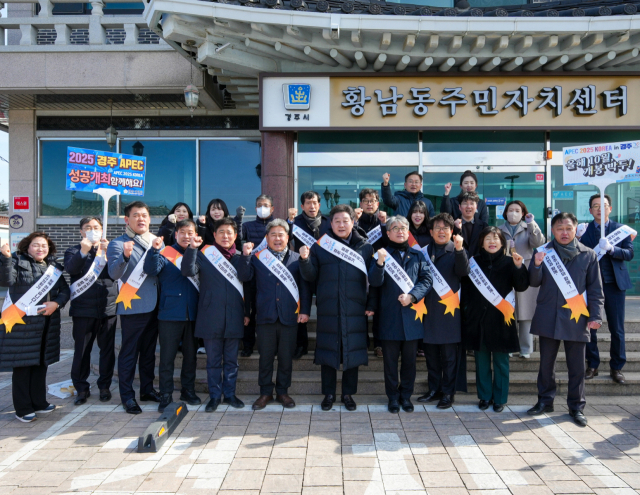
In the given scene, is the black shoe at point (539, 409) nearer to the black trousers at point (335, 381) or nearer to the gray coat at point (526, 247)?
the gray coat at point (526, 247)

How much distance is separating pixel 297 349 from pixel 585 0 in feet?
22.9

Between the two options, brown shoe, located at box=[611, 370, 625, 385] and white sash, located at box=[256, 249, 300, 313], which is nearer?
white sash, located at box=[256, 249, 300, 313]

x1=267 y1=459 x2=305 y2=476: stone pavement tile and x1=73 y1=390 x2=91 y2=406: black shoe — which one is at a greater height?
x1=73 y1=390 x2=91 y2=406: black shoe

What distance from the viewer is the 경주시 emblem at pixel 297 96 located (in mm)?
7676

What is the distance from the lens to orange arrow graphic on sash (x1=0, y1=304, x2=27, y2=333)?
421cm

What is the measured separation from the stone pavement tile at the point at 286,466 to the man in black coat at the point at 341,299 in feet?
3.45

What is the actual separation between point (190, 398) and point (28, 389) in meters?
1.54

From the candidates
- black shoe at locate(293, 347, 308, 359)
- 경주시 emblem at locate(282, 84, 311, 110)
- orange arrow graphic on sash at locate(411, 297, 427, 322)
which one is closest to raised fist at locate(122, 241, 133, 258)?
black shoe at locate(293, 347, 308, 359)

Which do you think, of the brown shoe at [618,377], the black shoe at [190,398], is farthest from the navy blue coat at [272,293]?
the brown shoe at [618,377]

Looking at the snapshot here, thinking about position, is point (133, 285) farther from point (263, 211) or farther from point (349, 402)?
point (349, 402)

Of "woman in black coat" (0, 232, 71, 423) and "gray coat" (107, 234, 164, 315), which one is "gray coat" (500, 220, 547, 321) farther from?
"woman in black coat" (0, 232, 71, 423)

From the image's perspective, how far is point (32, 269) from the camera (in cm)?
440

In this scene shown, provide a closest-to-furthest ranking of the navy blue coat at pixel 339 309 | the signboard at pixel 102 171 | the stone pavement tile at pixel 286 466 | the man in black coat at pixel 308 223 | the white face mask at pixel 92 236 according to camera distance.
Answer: the stone pavement tile at pixel 286 466
the navy blue coat at pixel 339 309
the white face mask at pixel 92 236
the man in black coat at pixel 308 223
the signboard at pixel 102 171

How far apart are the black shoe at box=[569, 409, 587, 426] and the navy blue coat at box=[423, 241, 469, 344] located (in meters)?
1.23
